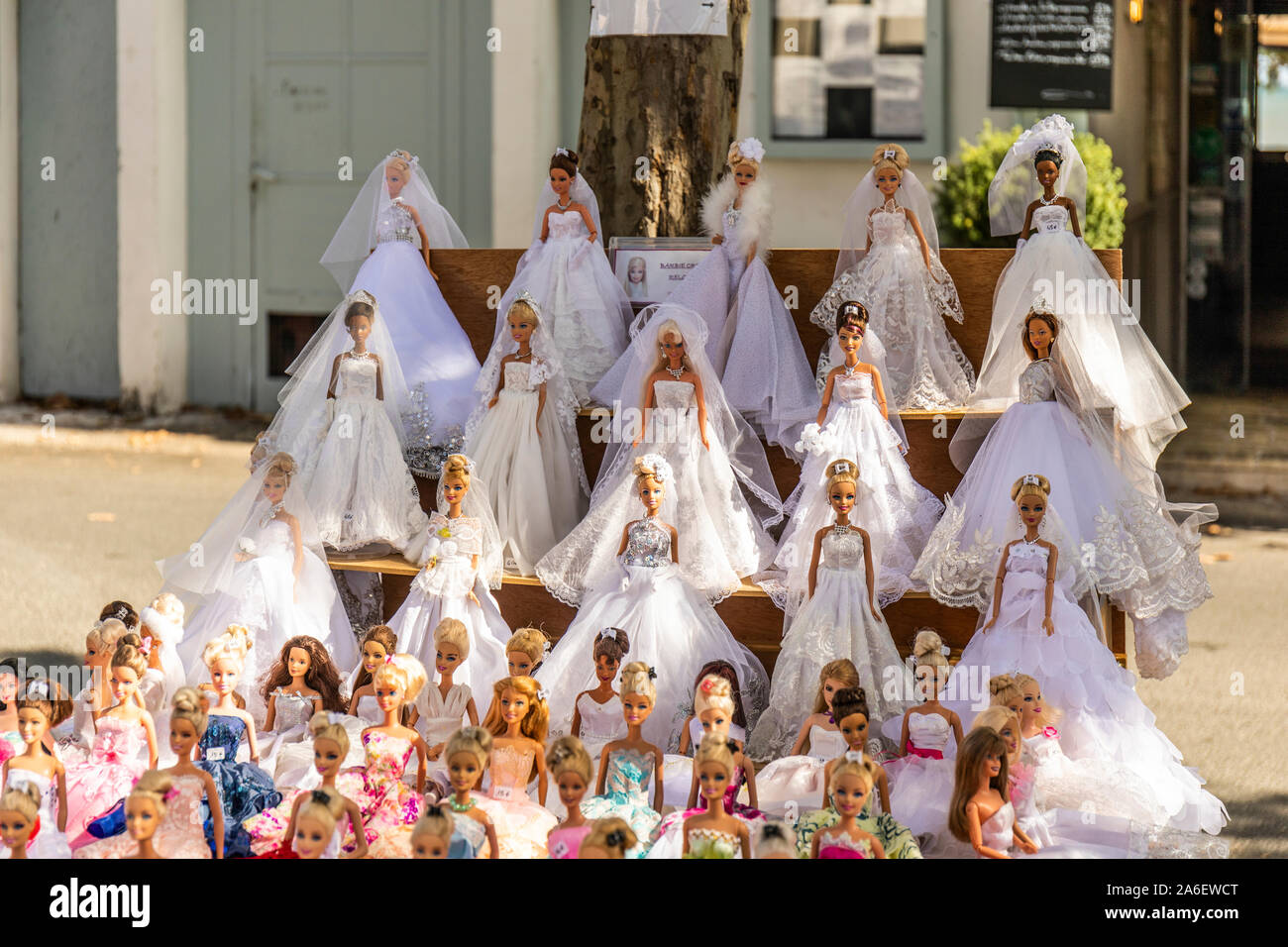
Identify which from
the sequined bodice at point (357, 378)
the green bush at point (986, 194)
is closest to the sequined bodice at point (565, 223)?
the sequined bodice at point (357, 378)

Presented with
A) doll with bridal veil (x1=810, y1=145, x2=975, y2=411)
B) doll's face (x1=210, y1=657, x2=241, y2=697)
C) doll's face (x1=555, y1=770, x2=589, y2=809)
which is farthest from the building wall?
doll's face (x1=555, y1=770, x2=589, y2=809)

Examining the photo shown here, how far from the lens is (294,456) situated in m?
6.60

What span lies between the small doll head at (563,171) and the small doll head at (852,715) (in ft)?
10.2

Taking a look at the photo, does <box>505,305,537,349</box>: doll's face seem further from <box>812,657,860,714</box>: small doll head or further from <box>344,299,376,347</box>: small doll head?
<box>812,657,860,714</box>: small doll head

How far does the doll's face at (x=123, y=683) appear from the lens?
514cm

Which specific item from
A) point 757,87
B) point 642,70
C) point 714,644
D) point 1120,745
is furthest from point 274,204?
point 1120,745

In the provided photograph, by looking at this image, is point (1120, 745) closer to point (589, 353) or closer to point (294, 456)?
point (589, 353)

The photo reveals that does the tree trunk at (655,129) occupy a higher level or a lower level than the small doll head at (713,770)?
higher

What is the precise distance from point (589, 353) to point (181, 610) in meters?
2.13

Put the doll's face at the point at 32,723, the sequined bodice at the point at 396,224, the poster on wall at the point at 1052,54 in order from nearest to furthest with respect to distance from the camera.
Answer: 1. the doll's face at the point at 32,723
2. the sequined bodice at the point at 396,224
3. the poster on wall at the point at 1052,54

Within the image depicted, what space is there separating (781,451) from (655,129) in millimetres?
2156

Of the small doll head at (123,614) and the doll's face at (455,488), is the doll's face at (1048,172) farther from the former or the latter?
the small doll head at (123,614)

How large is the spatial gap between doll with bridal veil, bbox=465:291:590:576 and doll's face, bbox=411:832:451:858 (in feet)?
7.86

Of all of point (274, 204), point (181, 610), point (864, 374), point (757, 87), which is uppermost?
point (757, 87)
